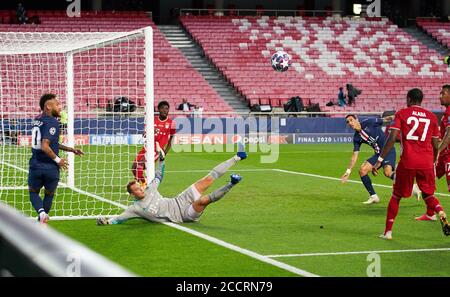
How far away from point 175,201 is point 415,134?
366 centimetres

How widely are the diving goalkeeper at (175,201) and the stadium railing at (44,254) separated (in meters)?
9.32

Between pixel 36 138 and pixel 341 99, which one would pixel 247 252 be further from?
pixel 341 99

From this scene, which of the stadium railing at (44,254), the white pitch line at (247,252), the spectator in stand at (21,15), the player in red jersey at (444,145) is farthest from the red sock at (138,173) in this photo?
the spectator in stand at (21,15)

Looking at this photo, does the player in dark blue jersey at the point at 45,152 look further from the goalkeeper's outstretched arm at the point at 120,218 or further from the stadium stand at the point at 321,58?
the stadium stand at the point at 321,58

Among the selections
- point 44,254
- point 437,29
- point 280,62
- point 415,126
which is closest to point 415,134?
point 415,126

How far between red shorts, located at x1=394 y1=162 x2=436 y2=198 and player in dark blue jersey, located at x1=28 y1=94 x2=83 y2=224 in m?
4.24

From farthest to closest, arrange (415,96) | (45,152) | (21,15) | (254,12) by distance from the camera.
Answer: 1. (254,12)
2. (21,15)
3. (45,152)
4. (415,96)

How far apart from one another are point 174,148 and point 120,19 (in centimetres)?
1584

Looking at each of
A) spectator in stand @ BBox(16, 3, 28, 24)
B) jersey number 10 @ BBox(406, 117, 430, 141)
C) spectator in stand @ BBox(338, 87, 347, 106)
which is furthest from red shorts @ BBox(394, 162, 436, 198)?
spectator in stand @ BBox(16, 3, 28, 24)

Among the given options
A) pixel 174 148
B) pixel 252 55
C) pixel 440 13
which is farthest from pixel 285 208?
pixel 440 13

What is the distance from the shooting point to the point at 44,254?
5.38 feet

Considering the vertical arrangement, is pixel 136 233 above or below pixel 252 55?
below

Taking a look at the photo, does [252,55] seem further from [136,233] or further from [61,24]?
[136,233]
